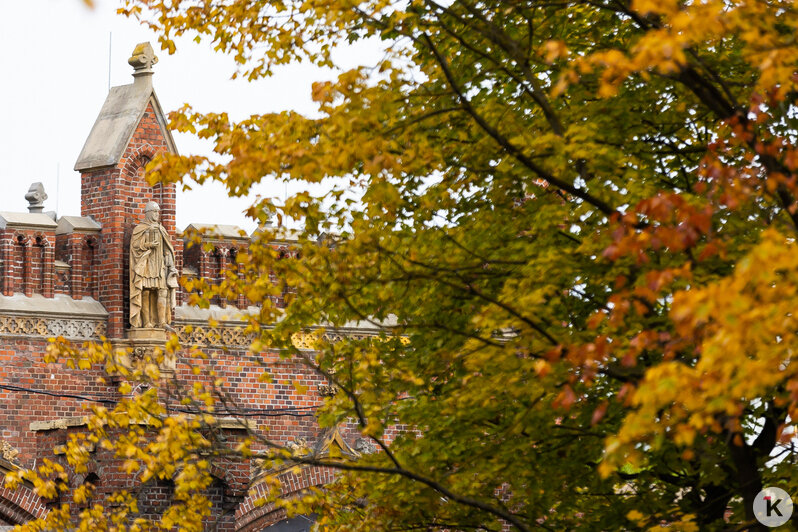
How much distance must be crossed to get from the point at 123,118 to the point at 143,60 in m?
0.93

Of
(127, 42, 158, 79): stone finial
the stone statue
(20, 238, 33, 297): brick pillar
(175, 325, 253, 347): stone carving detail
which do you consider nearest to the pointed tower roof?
(127, 42, 158, 79): stone finial

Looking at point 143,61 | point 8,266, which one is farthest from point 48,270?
point 143,61

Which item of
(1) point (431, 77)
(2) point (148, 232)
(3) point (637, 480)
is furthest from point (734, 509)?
(2) point (148, 232)

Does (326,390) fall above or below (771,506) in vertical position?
above

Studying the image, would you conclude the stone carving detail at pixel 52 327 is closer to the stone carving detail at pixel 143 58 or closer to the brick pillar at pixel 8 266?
Result: the brick pillar at pixel 8 266

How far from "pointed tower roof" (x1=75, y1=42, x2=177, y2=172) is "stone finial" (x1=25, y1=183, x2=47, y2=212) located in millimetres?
1848

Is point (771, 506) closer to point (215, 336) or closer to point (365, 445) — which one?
point (365, 445)

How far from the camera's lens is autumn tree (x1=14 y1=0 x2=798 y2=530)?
853 centimetres

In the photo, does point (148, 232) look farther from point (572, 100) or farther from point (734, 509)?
point (734, 509)

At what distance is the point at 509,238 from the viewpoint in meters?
10.6

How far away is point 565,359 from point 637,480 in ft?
10.8

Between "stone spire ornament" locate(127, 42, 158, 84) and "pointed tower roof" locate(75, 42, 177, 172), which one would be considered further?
"stone spire ornament" locate(127, 42, 158, 84)

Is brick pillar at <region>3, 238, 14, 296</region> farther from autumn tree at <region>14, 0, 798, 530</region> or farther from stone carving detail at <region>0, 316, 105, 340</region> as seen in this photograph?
autumn tree at <region>14, 0, 798, 530</region>

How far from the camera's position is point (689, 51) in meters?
8.19
